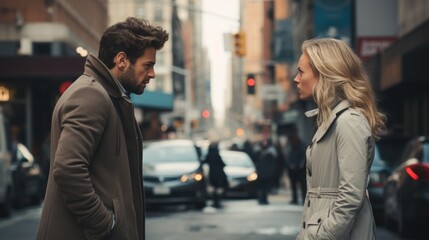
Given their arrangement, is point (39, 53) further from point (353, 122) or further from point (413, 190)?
point (353, 122)

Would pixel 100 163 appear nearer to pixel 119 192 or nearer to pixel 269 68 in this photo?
pixel 119 192

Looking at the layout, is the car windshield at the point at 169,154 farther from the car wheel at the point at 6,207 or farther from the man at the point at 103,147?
the man at the point at 103,147

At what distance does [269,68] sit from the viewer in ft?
362

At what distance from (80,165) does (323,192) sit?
1.15 m

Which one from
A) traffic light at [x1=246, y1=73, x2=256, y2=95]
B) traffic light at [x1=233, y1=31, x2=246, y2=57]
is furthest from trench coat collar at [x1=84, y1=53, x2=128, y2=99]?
traffic light at [x1=246, y1=73, x2=256, y2=95]

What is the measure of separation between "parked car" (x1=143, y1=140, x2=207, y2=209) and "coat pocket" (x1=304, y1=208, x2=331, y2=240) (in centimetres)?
1772

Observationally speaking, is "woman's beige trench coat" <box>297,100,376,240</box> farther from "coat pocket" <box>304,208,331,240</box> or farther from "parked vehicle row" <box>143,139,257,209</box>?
"parked vehicle row" <box>143,139,257,209</box>

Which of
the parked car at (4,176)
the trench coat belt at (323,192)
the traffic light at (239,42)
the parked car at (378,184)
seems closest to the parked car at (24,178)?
the parked car at (4,176)

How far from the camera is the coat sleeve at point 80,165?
4.54 meters

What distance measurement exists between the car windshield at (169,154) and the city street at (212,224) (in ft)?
3.50

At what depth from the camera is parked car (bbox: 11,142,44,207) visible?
22827 millimetres

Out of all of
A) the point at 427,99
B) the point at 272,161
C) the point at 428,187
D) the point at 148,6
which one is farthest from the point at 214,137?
the point at 148,6

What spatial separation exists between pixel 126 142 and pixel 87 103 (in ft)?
1.13

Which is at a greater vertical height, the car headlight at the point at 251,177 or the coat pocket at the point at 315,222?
the coat pocket at the point at 315,222
